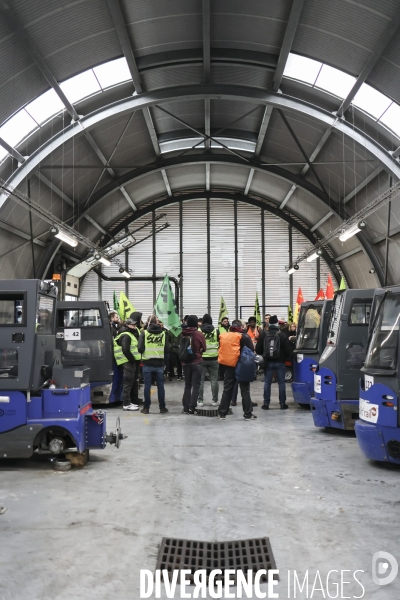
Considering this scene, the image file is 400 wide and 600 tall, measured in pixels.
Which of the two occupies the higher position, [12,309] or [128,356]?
[12,309]

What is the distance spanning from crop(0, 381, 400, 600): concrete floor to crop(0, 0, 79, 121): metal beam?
8471 mm

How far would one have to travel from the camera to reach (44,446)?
698 cm

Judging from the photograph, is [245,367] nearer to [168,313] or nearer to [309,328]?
[309,328]

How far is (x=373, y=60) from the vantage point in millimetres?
13500

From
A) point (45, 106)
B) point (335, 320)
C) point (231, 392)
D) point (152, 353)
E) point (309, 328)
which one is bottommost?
point (231, 392)

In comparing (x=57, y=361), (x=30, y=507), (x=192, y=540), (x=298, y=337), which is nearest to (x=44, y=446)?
(x=57, y=361)

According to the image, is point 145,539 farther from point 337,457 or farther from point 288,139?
point 288,139

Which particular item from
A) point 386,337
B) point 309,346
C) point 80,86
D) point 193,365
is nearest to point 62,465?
point 386,337

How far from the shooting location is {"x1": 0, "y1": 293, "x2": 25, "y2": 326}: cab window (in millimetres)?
6938

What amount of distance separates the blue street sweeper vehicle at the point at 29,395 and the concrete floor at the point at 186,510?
33cm

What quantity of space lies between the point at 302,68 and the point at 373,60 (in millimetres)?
2336

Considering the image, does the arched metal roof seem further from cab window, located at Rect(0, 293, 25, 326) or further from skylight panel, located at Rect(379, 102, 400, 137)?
cab window, located at Rect(0, 293, 25, 326)

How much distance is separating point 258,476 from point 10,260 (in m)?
16.6

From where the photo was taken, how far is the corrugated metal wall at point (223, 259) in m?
28.8
